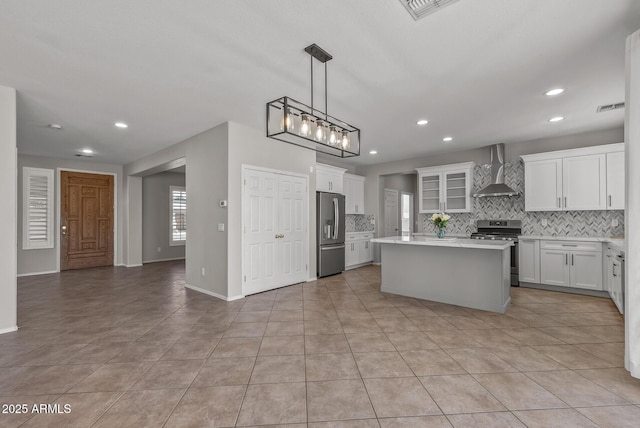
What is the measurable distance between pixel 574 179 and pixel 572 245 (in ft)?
3.67

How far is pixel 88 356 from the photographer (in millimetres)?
2645

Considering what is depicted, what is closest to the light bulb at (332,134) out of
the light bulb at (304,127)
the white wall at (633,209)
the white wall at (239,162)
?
the light bulb at (304,127)

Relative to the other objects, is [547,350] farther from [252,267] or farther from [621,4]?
[252,267]

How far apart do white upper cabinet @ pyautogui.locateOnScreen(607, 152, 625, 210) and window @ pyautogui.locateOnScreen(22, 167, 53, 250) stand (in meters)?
10.9

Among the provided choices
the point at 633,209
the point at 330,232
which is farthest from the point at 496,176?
the point at 633,209

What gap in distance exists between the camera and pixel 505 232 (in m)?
5.75

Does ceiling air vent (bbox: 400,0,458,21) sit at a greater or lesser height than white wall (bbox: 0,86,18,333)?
greater

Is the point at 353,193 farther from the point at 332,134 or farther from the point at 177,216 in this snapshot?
the point at 177,216

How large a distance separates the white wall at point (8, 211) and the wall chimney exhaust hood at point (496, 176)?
693 cm

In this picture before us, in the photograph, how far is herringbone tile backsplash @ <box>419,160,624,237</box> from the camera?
5.02 metres

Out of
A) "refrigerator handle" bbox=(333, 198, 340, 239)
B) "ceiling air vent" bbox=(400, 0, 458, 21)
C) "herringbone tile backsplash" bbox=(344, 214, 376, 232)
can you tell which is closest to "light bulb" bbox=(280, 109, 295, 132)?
Result: "ceiling air vent" bbox=(400, 0, 458, 21)

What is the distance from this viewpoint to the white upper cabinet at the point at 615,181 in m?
4.63

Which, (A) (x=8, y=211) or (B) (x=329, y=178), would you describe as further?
(B) (x=329, y=178)

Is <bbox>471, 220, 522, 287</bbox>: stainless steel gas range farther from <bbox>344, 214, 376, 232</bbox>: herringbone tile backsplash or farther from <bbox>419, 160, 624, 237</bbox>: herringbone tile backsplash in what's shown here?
<bbox>344, 214, 376, 232</bbox>: herringbone tile backsplash
